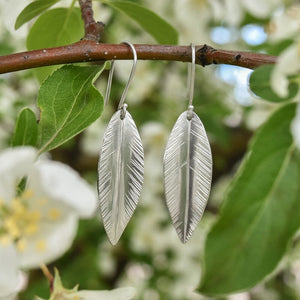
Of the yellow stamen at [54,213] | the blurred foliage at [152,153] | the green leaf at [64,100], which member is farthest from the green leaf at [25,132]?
the blurred foliage at [152,153]

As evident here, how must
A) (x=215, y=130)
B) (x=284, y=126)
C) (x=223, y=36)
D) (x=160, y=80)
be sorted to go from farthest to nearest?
1. (x=160, y=80)
2. (x=223, y=36)
3. (x=215, y=130)
4. (x=284, y=126)

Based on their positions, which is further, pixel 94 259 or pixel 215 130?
pixel 94 259

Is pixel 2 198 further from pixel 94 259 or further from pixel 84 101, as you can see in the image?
pixel 94 259

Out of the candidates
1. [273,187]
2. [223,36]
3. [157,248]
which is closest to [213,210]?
[157,248]

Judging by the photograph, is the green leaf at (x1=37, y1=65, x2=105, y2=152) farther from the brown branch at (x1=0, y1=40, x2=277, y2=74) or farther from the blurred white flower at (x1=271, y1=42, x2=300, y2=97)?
the blurred white flower at (x1=271, y1=42, x2=300, y2=97)

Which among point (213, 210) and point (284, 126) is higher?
point (284, 126)

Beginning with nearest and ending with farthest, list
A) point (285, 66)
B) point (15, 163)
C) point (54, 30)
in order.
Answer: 1. point (15, 163)
2. point (285, 66)
3. point (54, 30)

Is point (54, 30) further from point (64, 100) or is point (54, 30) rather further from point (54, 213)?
point (54, 213)

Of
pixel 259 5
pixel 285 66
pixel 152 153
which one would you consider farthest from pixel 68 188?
pixel 152 153
